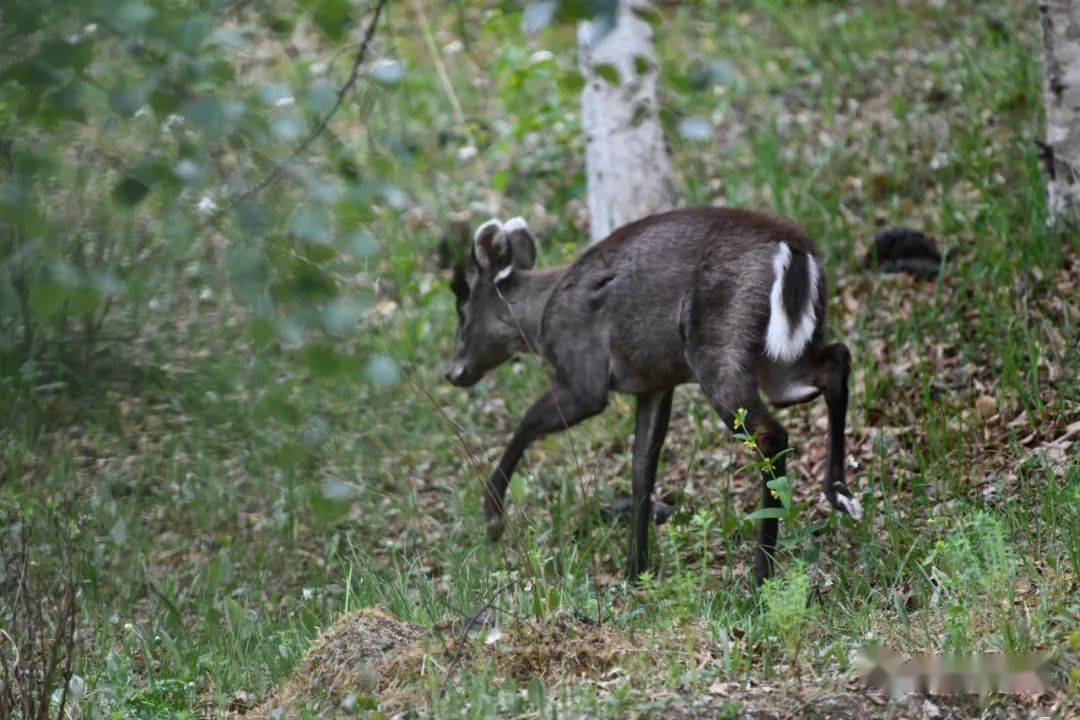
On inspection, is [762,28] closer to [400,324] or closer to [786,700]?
[400,324]

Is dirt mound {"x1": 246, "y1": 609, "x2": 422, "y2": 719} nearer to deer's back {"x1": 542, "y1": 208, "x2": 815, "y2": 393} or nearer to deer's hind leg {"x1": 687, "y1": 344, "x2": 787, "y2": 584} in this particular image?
deer's hind leg {"x1": 687, "y1": 344, "x2": 787, "y2": 584}

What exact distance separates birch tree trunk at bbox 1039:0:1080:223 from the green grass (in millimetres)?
262

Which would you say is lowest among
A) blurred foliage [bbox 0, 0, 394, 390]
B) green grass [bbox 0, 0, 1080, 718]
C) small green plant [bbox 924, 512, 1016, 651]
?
green grass [bbox 0, 0, 1080, 718]

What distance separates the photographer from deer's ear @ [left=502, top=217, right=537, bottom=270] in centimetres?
672

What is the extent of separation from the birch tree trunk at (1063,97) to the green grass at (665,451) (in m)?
0.26

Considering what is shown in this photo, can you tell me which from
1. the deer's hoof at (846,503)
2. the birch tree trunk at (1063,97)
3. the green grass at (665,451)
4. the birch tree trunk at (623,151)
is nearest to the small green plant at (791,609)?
the green grass at (665,451)

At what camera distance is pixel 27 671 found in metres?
3.88

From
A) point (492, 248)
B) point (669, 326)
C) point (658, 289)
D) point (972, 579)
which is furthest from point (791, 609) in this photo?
point (492, 248)

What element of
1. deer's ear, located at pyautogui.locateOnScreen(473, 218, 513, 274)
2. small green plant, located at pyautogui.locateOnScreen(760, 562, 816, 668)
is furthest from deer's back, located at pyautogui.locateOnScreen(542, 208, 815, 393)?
small green plant, located at pyautogui.locateOnScreen(760, 562, 816, 668)

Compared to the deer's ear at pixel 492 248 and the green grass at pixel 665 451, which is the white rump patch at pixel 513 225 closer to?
the deer's ear at pixel 492 248

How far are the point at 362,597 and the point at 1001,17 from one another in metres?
7.54

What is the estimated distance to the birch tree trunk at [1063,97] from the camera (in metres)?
6.58

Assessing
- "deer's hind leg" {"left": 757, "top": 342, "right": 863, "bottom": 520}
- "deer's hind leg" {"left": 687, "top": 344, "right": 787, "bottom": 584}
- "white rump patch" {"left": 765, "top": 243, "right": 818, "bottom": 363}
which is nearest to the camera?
"deer's hind leg" {"left": 687, "top": 344, "right": 787, "bottom": 584}

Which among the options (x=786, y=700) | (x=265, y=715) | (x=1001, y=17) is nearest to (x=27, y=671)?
(x=265, y=715)
